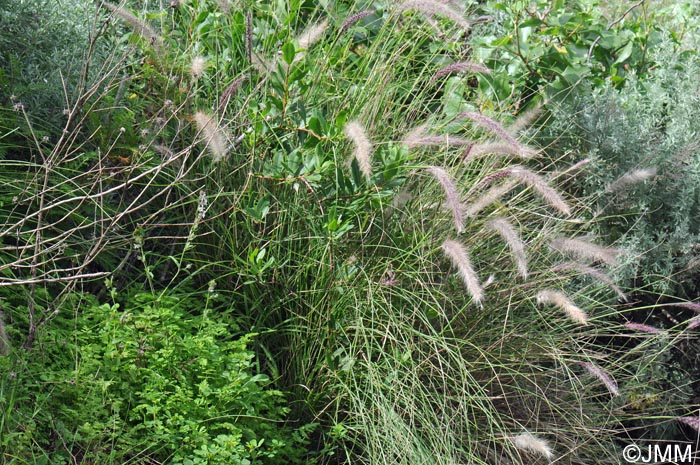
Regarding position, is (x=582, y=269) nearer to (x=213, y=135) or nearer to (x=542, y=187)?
(x=542, y=187)

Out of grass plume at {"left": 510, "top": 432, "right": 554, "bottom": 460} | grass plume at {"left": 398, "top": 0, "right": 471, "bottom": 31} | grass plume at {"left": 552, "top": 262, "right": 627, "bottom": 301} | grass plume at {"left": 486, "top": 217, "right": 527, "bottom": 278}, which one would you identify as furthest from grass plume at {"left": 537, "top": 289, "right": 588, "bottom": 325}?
grass plume at {"left": 398, "top": 0, "right": 471, "bottom": 31}

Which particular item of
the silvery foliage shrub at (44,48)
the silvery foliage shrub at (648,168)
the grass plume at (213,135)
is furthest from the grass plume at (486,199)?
the silvery foliage shrub at (44,48)

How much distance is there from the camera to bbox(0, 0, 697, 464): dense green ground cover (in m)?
2.98

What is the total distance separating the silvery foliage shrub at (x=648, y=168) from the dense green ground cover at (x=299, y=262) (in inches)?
1.3

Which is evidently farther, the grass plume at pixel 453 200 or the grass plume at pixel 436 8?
the grass plume at pixel 436 8

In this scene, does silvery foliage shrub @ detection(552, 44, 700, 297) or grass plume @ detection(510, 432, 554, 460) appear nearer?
grass plume @ detection(510, 432, 554, 460)

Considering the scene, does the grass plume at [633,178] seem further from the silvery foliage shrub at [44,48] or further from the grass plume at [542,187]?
the silvery foliage shrub at [44,48]

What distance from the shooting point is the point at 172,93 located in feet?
12.8

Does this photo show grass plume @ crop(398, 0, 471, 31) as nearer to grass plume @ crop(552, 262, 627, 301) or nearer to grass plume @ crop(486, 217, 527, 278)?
grass plume @ crop(486, 217, 527, 278)

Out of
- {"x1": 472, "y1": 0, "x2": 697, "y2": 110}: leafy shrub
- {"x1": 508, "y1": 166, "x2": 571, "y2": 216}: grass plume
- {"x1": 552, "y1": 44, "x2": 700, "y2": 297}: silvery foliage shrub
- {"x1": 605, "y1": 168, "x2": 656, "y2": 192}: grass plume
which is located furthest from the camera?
{"x1": 472, "y1": 0, "x2": 697, "y2": 110}: leafy shrub

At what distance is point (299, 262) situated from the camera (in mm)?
3418

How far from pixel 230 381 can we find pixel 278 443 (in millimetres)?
255

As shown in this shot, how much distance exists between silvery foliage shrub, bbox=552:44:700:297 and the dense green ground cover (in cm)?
3

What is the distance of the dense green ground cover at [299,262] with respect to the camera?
9.78ft
